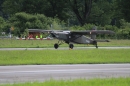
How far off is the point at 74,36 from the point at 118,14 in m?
45.5

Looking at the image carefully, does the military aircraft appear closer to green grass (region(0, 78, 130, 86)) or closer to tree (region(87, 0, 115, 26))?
green grass (region(0, 78, 130, 86))

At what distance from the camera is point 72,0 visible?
9638 cm

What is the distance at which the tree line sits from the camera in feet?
243

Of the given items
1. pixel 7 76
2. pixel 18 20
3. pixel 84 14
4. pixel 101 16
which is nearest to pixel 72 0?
pixel 84 14

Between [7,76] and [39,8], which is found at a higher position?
[39,8]

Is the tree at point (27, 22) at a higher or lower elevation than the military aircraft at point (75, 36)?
higher

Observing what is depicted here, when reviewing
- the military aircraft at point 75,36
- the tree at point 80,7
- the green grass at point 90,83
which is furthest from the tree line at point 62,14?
the green grass at point 90,83

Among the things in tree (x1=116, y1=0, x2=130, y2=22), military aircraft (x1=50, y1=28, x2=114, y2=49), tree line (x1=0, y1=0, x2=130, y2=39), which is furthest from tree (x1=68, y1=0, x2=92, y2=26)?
military aircraft (x1=50, y1=28, x2=114, y2=49)

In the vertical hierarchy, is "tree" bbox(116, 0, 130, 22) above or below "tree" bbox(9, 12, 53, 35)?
above

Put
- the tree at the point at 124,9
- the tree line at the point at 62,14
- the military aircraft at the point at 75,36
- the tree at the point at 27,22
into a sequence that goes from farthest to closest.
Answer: the tree at the point at 124,9 → the tree line at the point at 62,14 → the tree at the point at 27,22 → the military aircraft at the point at 75,36

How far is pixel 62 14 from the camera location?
315ft

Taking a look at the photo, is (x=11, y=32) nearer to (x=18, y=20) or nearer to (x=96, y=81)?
(x=18, y=20)

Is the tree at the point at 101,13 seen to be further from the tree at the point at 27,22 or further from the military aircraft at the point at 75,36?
the military aircraft at the point at 75,36

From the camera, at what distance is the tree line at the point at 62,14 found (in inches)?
2913
